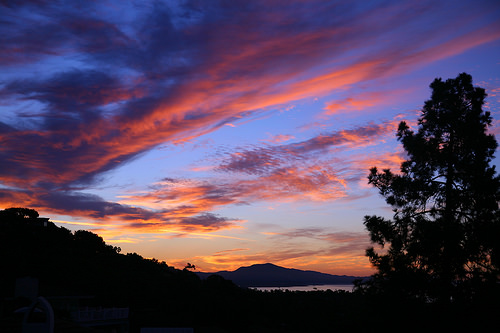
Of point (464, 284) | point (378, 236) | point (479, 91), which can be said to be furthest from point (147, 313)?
point (479, 91)

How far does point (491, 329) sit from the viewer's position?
Result: 16969 millimetres

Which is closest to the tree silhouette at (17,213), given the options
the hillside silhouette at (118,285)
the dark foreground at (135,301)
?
the hillside silhouette at (118,285)

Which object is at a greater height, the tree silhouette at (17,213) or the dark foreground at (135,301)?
the tree silhouette at (17,213)

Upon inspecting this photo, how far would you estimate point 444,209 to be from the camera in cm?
1916

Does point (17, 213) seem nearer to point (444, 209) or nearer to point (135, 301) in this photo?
point (135, 301)

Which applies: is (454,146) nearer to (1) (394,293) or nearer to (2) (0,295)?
(1) (394,293)

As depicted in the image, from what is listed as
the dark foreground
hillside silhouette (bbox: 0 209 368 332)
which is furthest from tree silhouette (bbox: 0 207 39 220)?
the dark foreground

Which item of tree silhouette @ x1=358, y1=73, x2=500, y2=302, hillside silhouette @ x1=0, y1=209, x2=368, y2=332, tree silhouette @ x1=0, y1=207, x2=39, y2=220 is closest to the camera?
tree silhouette @ x1=358, y1=73, x2=500, y2=302

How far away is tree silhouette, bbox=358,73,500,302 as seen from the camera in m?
17.9

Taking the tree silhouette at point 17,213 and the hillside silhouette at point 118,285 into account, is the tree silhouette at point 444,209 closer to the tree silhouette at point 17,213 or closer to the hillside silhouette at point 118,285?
the hillside silhouette at point 118,285

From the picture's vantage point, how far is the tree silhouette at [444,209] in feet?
58.8

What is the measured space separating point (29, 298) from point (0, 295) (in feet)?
13.8

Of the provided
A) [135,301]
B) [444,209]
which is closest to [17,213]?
[135,301]

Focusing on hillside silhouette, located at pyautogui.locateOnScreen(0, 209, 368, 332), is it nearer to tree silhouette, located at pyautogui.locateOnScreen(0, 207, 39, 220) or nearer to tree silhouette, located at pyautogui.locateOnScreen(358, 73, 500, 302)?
tree silhouette, located at pyautogui.locateOnScreen(0, 207, 39, 220)
